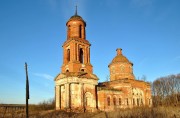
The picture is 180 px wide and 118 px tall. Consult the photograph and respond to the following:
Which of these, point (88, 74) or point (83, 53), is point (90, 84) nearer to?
point (88, 74)

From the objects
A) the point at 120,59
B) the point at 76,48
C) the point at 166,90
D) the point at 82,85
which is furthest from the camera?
the point at 166,90

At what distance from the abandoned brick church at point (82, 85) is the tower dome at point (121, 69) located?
57.2 inches

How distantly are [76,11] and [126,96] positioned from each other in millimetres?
16691

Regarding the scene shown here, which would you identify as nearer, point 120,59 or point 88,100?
point 88,100

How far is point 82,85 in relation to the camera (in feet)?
91.5

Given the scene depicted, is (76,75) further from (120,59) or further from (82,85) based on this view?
(120,59)

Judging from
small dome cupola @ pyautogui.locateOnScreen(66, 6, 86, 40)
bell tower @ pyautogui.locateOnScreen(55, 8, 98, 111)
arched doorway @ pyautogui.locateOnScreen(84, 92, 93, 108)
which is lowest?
arched doorway @ pyautogui.locateOnScreen(84, 92, 93, 108)

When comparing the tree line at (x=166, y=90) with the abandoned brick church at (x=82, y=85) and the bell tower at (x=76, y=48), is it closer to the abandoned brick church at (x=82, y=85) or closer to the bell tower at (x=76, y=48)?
the abandoned brick church at (x=82, y=85)

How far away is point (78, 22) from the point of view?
104 feet

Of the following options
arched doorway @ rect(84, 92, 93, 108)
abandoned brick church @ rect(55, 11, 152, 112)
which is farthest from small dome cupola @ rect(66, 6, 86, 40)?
arched doorway @ rect(84, 92, 93, 108)

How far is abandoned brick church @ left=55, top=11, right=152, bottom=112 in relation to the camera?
89.3 ft

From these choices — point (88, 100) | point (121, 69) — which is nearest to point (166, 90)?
point (121, 69)

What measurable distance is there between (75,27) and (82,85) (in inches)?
368

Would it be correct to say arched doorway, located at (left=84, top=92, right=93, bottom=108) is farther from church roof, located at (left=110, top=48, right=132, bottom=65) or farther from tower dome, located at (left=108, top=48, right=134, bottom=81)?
church roof, located at (left=110, top=48, right=132, bottom=65)
